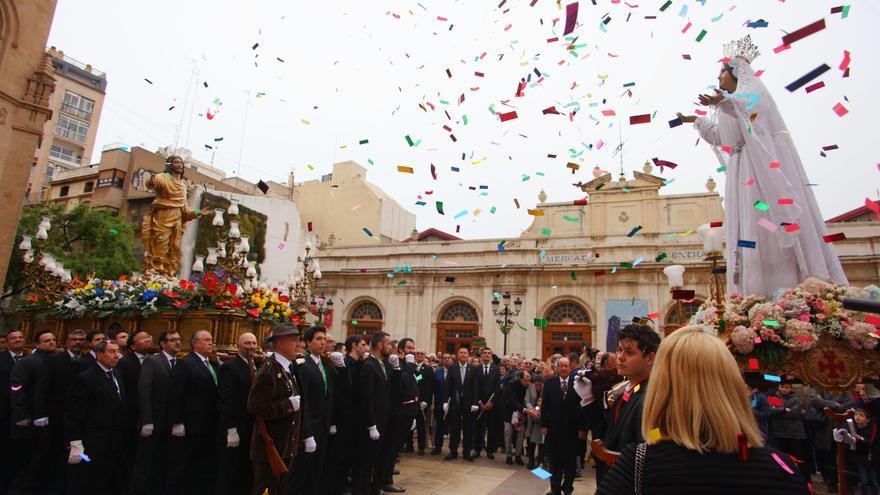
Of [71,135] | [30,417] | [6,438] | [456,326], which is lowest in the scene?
[6,438]

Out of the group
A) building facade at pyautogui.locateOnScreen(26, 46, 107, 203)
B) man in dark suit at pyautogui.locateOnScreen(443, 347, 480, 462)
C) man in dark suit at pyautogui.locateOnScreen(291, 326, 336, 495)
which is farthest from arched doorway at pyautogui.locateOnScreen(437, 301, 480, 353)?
building facade at pyautogui.locateOnScreen(26, 46, 107, 203)

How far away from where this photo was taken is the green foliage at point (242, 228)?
2752 cm

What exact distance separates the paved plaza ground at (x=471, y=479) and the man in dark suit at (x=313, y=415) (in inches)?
70.0

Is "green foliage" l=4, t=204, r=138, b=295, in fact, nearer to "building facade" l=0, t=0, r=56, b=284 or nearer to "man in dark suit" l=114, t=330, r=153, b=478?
"building facade" l=0, t=0, r=56, b=284

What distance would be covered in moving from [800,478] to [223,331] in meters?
7.68

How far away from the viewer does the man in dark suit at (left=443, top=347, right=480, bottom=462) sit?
1007 cm

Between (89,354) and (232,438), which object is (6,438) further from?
(232,438)

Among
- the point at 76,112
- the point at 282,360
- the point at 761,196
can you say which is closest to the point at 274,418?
the point at 282,360

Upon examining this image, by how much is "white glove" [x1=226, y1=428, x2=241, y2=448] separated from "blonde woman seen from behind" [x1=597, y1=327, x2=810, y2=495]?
14.6 feet

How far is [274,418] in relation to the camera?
15.5 ft

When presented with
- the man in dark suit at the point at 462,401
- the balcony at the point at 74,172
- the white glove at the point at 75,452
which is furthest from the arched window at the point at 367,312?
the white glove at the point at 75,452

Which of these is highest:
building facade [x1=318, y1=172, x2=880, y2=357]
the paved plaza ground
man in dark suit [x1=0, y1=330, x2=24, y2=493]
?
building facade [x1=318, y1=172, x2=880, y2=357]

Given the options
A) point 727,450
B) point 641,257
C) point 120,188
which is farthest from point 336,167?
point 727,450

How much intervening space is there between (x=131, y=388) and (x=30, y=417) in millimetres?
1373
